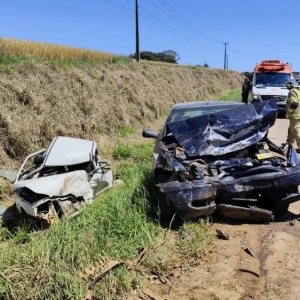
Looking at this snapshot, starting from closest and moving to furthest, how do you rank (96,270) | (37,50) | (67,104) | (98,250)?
(96,270), (98,250), (67,104), (37,50)

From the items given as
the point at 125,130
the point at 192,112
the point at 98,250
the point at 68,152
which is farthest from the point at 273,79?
the point at 98,250

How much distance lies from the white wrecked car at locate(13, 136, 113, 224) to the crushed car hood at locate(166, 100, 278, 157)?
1.55 metres

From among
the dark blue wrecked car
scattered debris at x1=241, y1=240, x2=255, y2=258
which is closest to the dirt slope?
the dark blue wrecked car

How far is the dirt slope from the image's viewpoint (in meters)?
8.15

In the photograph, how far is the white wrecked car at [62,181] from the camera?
5.20 meters

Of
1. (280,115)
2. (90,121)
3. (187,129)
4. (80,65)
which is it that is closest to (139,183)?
(187,129)

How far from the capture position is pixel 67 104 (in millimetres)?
10719

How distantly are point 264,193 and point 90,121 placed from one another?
7272 mm

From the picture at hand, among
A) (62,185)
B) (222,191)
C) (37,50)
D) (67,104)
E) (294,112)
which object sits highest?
(37,50)

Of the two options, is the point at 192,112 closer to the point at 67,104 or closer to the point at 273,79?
the point at 67,104

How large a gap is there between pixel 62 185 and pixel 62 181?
0.24 ft

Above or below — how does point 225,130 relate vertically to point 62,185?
above

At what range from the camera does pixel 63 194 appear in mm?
5344

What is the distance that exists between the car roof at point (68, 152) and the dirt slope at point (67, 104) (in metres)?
1.75
